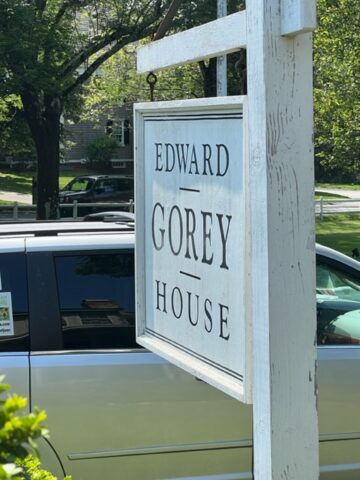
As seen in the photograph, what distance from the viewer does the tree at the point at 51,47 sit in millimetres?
17609

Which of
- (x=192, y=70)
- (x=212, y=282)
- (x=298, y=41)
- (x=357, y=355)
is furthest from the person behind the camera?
(x=192, y=70)

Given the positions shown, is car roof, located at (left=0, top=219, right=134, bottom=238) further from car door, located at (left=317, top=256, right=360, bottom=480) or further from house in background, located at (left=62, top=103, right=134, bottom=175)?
house in background, located at (left=62, top=103, right=134, bottom=175)

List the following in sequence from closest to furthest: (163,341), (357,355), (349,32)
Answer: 1. (163,341)
2. (357,355)
3. (349,32)

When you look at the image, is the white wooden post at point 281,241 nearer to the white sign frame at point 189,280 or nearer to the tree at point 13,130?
the white sign frame at point 189,280

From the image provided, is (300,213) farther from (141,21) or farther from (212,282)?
(141,21)

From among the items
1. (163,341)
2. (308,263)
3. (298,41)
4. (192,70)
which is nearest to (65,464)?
(163,341)

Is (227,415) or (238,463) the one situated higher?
(227,415)

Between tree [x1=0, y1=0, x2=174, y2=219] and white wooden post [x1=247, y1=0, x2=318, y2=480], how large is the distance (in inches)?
616

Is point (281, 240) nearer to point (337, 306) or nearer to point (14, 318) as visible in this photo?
point (14, 318)

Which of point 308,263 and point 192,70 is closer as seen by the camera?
point 308,263

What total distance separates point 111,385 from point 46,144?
18412 mm

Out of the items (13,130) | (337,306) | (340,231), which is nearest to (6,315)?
(337,306)

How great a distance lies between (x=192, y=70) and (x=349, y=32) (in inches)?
584

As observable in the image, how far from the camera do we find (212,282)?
2.40 m
